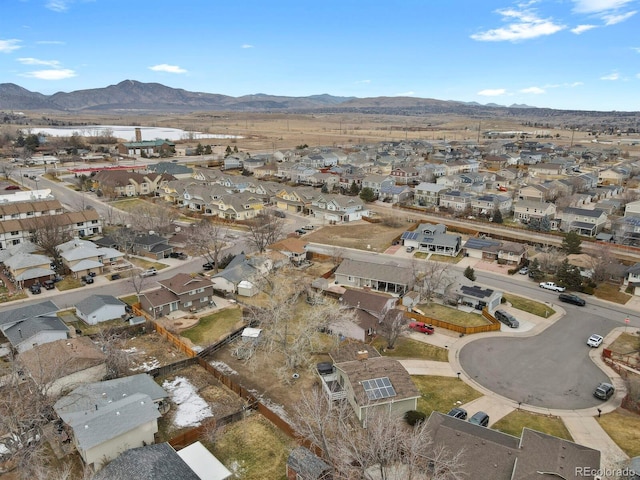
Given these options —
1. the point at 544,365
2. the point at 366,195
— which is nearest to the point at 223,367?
the point at 544,365

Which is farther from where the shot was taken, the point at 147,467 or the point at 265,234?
the point at 265,234

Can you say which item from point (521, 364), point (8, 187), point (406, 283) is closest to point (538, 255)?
point (406, 283)

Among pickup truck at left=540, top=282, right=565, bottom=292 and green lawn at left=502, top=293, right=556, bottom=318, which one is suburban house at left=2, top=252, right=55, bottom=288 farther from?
pickup truck at left=540, top=282, right=565, bottom=292

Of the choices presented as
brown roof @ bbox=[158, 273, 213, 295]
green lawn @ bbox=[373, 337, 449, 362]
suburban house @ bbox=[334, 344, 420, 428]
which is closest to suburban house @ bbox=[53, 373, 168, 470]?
suburban house @ bbox=[334, 344, 420, 428]

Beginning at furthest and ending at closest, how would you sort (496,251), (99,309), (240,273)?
(496,251), (240,273), (99,309)

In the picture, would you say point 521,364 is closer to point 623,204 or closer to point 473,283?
point 473,283

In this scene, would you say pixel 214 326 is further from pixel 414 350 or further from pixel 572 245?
pixel 572 245
